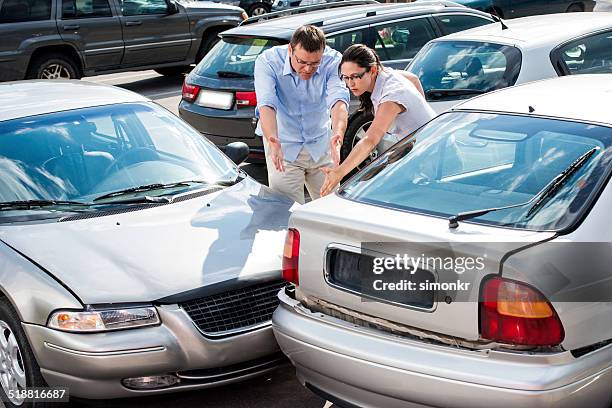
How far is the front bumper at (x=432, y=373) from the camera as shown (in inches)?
142

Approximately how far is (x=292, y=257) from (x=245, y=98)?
5300 millimetres

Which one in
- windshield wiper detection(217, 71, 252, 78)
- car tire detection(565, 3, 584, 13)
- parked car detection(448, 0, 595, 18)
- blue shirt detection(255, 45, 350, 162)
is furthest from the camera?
car tire detection(565, 3, 584, 13)

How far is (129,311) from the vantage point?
469 cm

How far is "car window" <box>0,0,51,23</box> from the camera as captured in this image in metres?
14.8

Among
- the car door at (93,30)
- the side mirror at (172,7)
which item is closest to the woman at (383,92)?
the car door at (93,30)

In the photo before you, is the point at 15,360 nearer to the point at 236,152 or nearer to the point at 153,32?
the point at 236,152

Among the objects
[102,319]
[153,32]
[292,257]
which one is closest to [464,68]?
[292,257]

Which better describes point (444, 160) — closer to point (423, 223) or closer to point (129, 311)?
point (423, 223)

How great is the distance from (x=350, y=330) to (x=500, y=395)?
2.50 ft

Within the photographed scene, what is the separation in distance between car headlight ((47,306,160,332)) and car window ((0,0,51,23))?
36.1 feet

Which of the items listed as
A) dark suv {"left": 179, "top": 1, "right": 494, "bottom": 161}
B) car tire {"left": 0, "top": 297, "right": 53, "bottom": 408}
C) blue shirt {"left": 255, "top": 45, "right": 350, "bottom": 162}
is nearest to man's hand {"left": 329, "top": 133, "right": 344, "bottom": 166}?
blue shirt {"left": 255, "top": 45, "right": 350, "bottom": 162}

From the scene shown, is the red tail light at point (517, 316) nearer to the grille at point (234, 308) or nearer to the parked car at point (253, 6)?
the grille at point (234, 308)

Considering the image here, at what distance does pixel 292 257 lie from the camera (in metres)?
4.56

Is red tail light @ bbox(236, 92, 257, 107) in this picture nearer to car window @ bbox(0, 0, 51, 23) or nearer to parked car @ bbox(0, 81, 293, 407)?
parked car @ bbox(0, 81, 293, 407)
